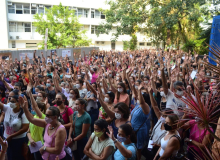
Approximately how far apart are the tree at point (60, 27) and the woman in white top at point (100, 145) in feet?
79.3

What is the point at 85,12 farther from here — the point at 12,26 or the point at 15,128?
the point at 15,128

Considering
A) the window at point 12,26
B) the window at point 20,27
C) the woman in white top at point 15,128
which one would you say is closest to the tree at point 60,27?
the window at point 20,27

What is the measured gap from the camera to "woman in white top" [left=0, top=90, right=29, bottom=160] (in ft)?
12.7

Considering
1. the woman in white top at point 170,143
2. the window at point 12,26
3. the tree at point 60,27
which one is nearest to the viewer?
the woman in white top at point 170,143

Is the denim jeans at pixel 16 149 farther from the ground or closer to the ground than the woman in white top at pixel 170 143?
closer to the ground

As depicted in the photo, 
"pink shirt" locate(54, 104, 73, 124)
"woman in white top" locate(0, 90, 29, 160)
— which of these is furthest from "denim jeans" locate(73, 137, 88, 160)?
"woman in white top" locate(0, 90, 29, 160)

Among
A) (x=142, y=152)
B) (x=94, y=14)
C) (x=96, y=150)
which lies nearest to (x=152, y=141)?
(x=142, y=152)

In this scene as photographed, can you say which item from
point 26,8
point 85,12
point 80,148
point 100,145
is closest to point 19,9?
point 26,8

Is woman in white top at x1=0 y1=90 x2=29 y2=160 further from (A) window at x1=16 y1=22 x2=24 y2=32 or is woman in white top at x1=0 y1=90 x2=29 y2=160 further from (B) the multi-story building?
(A) window at x1=16 y1=22 x2=24 y2=32

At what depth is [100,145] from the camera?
3.12 m

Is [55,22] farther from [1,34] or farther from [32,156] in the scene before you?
[32,156]

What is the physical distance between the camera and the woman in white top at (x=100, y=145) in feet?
9.98

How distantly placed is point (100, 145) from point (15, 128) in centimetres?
167

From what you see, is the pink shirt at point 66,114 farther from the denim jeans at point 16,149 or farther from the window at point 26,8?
the window at point 26,8
